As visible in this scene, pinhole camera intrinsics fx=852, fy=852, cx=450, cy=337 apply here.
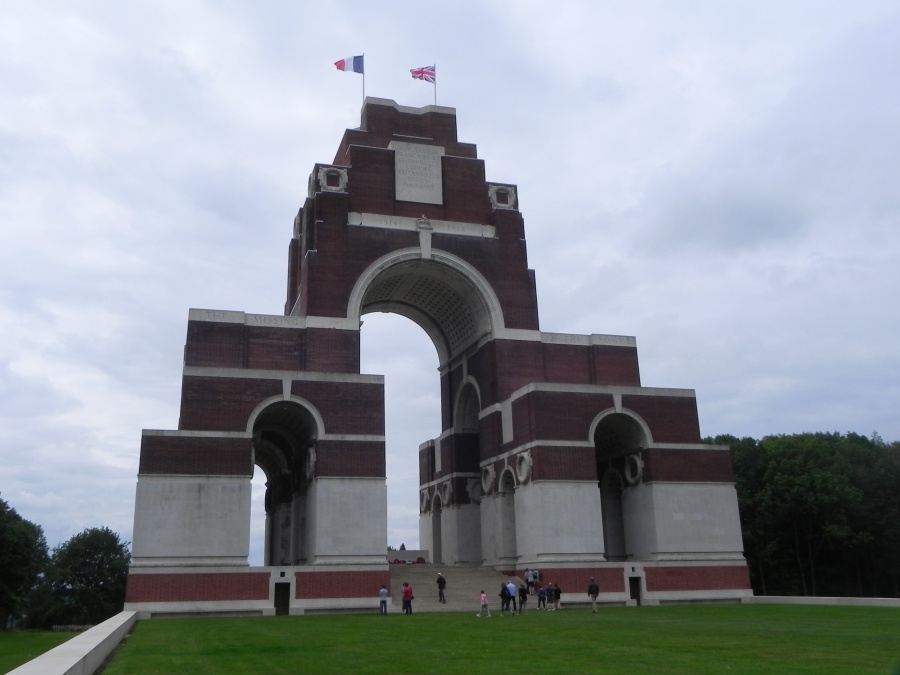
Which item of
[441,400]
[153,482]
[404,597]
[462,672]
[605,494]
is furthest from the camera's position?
[441,400]

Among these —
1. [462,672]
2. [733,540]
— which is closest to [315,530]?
[733,540]

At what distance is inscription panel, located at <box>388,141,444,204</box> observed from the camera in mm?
44188

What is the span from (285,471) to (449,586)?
13.2m

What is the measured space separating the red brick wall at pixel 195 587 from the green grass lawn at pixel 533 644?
3.89m

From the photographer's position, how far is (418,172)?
147ft

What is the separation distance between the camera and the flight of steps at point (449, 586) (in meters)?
33.4

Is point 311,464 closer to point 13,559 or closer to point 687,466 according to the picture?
Result: point 687,466

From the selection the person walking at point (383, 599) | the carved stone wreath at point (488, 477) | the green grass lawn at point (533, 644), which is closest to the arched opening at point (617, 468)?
the carved stone wreath at point (488, 477)

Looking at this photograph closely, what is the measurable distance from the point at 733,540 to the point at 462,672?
88.6ft

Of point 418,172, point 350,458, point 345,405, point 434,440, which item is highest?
point 418,172

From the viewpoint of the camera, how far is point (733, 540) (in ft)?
124

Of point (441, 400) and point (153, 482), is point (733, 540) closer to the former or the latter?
point (441, 400)

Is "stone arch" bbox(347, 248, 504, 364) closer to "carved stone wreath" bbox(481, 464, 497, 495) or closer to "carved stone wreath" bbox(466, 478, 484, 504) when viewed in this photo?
"carved stone wreath" bbox(481, 464, 497, 495)

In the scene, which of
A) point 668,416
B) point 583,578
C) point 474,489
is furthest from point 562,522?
point 474,489
